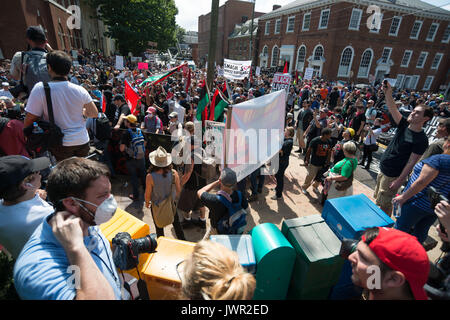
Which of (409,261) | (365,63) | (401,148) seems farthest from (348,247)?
(365,63)

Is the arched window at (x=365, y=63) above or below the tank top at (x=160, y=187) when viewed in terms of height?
above

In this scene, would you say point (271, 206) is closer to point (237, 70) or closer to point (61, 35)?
point (237, 70)

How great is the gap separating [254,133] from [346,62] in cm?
3149

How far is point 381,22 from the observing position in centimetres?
2778

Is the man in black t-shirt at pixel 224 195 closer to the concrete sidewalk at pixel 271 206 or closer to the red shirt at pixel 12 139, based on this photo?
the concrete sidewalk at pixel 271 206

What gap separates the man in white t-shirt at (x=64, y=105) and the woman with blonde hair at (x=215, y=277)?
2.48 m

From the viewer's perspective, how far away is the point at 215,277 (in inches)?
46.5

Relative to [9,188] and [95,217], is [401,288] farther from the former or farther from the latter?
[9,188]

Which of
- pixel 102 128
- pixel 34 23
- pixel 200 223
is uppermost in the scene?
pixel 34 23

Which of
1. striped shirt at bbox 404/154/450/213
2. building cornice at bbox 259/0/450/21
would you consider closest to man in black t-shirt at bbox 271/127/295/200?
striped shirt at bbox 404/154/450/213

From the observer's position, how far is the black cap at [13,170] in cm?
165

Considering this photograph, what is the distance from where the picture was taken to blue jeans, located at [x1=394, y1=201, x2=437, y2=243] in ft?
9.98

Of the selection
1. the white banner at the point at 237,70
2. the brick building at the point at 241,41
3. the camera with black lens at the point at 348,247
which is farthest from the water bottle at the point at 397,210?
the brick building at the point at 241,41

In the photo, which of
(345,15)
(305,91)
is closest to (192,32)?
(345,15)
